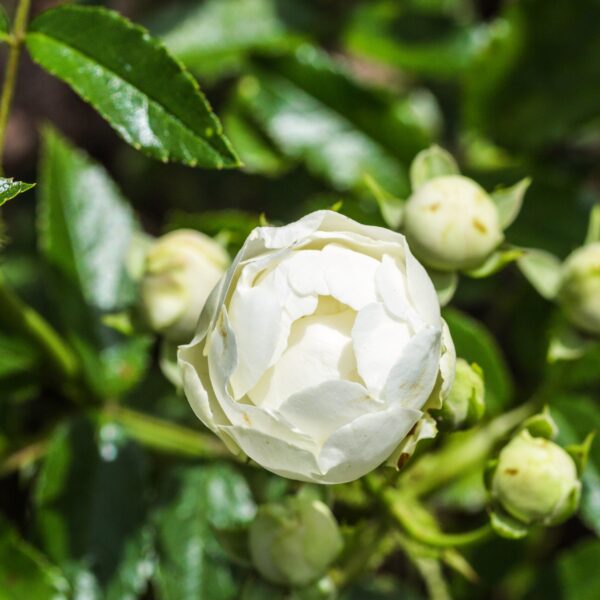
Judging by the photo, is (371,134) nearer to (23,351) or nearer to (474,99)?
(474,99)

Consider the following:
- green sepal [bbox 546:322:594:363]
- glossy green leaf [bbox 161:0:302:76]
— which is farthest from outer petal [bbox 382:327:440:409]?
glossy green leaf [bbox 161:0:302:76]

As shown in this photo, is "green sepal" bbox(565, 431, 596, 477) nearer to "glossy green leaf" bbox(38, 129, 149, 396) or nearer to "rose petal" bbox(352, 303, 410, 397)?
"rose petal" bbox(352, 303, 410, 397)

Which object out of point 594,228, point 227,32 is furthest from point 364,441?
point 227,32

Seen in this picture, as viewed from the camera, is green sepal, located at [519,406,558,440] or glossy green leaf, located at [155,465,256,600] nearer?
green sepal, located at [519,406,558,440]

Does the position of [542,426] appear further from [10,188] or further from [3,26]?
[3,26]

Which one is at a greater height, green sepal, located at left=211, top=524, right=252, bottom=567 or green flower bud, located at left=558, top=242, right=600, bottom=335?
green flower bud, located at left=558, top=242, right=600, bottom=335

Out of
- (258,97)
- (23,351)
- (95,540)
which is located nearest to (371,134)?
(258,97)
